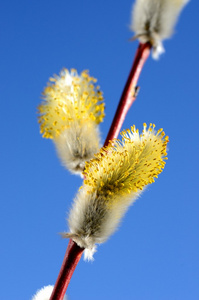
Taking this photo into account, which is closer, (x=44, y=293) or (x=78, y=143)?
(x=44, y=293)

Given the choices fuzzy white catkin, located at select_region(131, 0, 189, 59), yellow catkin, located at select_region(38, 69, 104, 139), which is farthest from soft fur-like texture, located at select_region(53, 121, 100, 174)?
fuzzy white catkin, located at select_region(131, 0, 189, 59)

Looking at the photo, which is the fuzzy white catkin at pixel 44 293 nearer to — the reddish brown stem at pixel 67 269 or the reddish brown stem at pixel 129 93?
the reddish brown stem at pixel 67 269

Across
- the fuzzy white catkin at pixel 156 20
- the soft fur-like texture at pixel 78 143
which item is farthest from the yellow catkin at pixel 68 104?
the fuzzy white catkin at pixel 156 20

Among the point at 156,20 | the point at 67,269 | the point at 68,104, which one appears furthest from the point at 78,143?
the point at 156,20

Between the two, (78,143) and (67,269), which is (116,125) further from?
(67,269)

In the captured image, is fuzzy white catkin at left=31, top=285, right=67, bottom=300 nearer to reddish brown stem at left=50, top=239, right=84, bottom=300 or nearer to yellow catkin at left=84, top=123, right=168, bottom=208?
reddish brown stem at left=50, top=239, right=84, bottom=300

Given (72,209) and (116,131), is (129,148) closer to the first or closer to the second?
(116,131)
